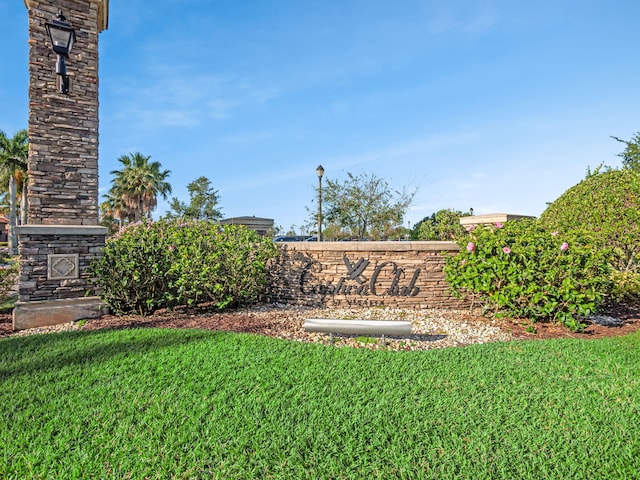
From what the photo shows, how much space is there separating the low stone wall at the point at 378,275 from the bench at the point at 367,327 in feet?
8.37

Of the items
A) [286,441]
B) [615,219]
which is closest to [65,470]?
[286,441]

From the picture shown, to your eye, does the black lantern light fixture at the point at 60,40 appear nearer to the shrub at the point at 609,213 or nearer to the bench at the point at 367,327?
the bench at the point at 367,327

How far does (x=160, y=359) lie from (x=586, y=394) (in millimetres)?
3931

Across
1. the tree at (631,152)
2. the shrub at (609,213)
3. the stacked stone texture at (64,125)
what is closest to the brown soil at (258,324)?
the shrub at (609,213)

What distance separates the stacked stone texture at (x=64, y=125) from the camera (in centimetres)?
600

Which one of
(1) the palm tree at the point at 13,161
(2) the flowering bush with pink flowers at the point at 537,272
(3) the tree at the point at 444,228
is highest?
(1) the palm tree at the point at 13,161

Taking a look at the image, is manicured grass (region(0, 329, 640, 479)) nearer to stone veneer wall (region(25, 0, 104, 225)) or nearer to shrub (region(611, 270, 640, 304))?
stone veneer wall (region(25, 0, 104, 225))

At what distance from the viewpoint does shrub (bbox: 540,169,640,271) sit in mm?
7254

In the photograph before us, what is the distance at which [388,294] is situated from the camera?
23.5 feet

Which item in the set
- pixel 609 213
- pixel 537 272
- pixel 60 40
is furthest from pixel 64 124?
pixel 609 213

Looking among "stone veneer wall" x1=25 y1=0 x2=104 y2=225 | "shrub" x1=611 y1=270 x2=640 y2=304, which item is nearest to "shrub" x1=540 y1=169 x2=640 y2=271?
"shrub" x1=611 y1=270 x2=640 y2=304

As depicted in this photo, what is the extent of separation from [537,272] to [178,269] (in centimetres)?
561

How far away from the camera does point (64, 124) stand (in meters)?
6.17

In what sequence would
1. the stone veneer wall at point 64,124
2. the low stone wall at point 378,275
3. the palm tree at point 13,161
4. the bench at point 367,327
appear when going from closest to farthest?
the bench at point 367,327 → the stone veneer wall at point 64,124 → the low stone wall at point 378,275 → the palm tree at point 13,161
